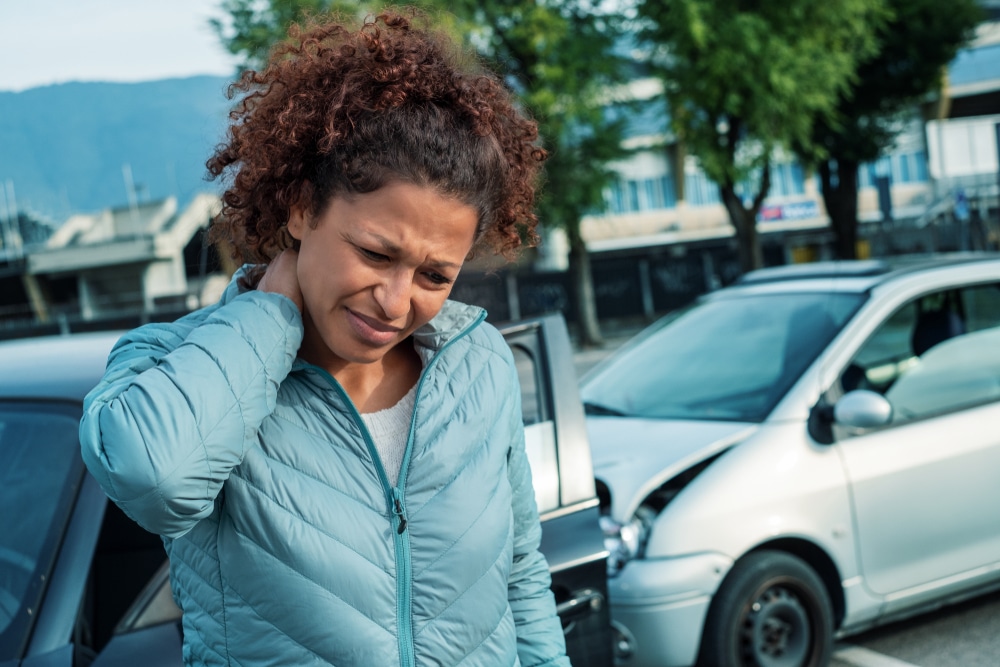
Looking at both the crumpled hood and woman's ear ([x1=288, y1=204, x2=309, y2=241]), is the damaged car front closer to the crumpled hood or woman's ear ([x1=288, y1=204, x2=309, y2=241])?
the crumpled hood

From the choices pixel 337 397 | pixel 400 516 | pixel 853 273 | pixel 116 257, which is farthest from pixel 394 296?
pixel 116 257

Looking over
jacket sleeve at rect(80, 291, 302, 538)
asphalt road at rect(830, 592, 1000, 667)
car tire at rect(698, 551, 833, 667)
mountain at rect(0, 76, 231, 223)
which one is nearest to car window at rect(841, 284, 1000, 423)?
car tire at rect(698, 551, 833, 667)

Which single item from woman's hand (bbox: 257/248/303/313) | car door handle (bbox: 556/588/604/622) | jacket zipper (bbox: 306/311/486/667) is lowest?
car door handle (bbox: 556/588/604/622)

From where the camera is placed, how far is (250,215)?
1611mm

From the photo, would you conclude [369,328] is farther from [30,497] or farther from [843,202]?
[843,202]

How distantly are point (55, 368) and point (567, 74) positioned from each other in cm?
1860

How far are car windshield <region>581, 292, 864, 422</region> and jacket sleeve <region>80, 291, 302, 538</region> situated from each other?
3.05 metres

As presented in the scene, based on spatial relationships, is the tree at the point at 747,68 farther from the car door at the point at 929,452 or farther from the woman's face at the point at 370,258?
the woman's face at the point at 370,258

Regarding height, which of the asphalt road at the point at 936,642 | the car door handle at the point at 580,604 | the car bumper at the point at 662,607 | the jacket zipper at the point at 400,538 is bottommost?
the asphalt road at the point at 936,642

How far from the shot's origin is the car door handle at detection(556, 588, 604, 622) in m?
2.60

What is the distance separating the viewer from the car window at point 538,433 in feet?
9.09

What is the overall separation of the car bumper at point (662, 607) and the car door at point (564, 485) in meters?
0.93

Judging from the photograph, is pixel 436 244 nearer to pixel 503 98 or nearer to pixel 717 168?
pixel 503 98

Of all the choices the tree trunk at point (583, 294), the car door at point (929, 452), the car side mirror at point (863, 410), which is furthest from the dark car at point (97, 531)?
the tree trunk at point (583, 294)
